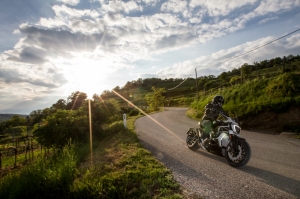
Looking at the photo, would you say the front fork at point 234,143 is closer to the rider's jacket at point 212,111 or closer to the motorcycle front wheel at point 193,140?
the rider's jacket at point 212,111

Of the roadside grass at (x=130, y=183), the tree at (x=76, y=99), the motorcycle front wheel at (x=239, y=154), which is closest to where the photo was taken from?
the roadside grass at (x=130, y=183)

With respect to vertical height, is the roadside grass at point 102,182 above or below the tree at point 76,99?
below

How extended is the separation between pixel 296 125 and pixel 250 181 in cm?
873

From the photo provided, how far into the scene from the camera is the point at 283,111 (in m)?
12.2

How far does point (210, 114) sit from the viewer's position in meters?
6.19

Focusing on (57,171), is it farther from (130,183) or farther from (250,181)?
(250,181)

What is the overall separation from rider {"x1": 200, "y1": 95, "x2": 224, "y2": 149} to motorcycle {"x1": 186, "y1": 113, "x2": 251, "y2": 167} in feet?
0.60

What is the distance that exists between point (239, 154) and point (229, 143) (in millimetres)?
359

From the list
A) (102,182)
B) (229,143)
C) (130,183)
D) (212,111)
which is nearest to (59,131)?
(102,182)

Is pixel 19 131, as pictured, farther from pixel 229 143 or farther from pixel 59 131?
pixel 229 143

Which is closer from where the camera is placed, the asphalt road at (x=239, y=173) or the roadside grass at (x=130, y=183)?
the asphalt road at (x=239, y=173)

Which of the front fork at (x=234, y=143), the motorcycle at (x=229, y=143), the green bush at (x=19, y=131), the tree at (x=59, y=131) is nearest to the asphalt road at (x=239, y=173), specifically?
the motorcycle at (x=229, y=143)

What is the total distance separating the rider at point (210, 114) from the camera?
5883 millimetres

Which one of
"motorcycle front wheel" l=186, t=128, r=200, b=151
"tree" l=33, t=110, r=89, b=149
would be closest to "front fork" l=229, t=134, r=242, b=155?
"motorcycle front wheel" l=186, t=128, r=200, b=151
